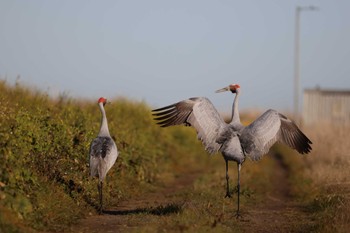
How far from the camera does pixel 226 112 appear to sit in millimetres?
51562

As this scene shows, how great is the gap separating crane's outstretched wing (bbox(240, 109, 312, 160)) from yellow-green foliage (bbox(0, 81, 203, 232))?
304 cm

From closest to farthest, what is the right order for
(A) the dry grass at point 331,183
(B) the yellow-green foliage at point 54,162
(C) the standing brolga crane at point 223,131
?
1. (B) the yellow-green foliage at point 54,162
2. (A) the dry grass at point 331,183
3. (C) the standing brolga crane at point 223,131

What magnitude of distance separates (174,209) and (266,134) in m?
2.13

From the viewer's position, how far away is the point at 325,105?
41219 mm

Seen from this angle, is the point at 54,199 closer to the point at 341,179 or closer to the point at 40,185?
the point at 40,185

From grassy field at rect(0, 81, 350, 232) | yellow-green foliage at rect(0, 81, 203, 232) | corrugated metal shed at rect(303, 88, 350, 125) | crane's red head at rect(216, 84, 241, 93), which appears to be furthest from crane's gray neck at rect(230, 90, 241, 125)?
corrugated metal shed at rect(303, 88, 350, 125)

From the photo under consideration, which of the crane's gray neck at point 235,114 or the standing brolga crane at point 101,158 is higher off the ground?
the crane's gray neck at point 235,114

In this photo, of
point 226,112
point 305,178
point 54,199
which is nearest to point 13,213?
point 54,199

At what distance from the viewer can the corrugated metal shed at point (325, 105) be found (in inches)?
1606

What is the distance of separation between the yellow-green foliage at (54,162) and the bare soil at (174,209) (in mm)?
A: 355

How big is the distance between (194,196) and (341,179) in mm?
3293

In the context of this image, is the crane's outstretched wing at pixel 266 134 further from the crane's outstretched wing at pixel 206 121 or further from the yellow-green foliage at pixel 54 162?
the yellow-green foliage at pixel 54 162

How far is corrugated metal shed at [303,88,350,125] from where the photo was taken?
40781 mm

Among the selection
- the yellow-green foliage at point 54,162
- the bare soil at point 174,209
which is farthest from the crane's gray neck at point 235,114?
the yellow-green foliage at point 54,162
